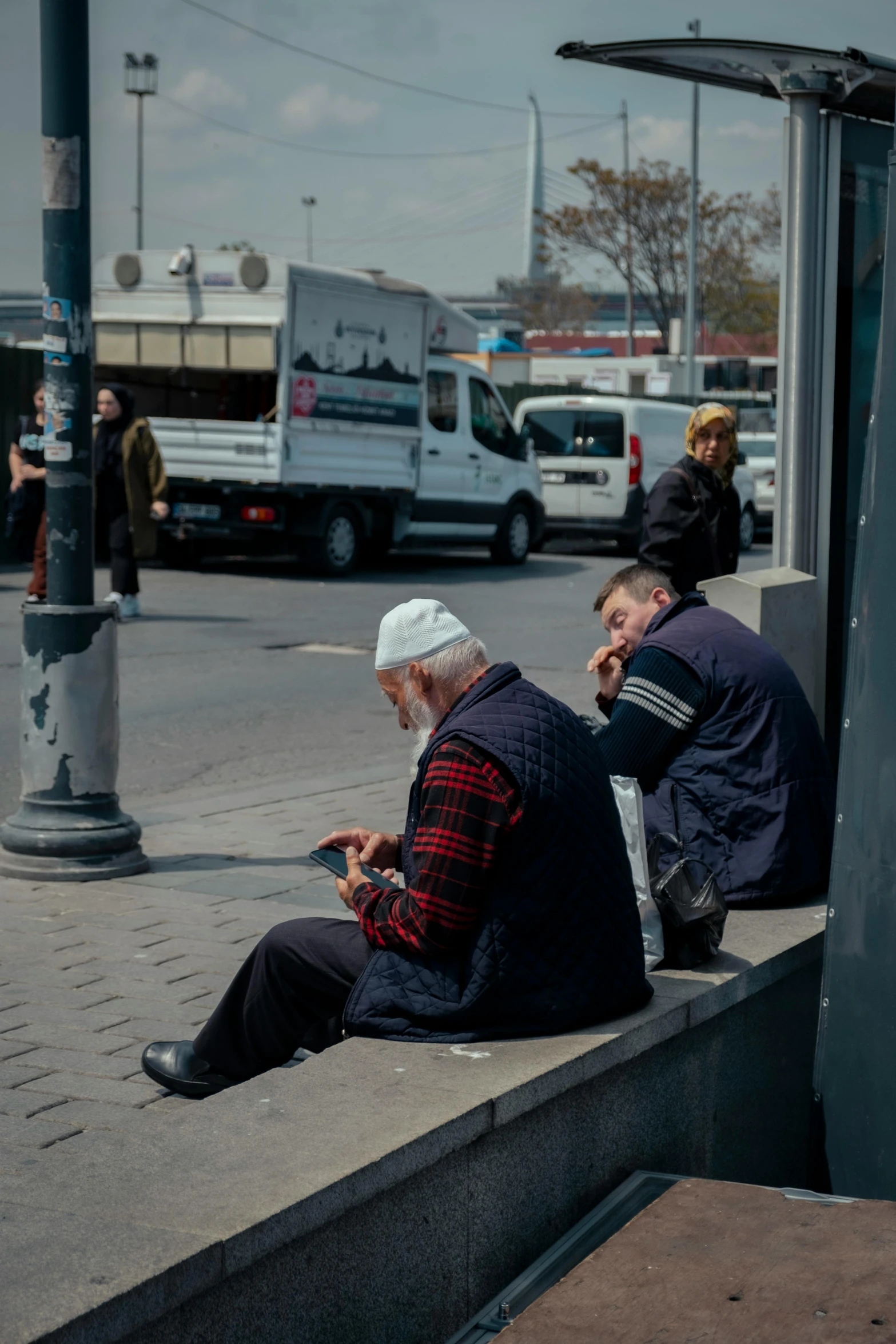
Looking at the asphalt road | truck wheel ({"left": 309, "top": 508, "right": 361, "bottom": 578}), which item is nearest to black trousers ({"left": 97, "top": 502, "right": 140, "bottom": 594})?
the asphalt road

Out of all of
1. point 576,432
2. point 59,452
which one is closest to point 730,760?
point 59,452

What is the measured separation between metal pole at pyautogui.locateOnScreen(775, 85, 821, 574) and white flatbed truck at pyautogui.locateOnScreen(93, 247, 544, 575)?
11.7 m

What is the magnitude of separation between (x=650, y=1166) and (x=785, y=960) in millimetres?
678

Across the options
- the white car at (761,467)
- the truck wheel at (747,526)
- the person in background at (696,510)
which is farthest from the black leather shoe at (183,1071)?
the white car at (761,467)

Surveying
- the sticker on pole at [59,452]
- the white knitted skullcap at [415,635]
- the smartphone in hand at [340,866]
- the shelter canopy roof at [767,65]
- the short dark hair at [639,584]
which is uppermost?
the shelter canopy roof at [767,65]

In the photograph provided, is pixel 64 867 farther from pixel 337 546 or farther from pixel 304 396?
pixel 337 546

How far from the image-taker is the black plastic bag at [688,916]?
3617mm

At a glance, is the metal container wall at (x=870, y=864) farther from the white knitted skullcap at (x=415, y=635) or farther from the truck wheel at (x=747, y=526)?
the truck wheel at (x=747, y=526)

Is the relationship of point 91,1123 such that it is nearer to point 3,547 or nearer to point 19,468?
point 19,468

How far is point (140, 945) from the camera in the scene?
518cm

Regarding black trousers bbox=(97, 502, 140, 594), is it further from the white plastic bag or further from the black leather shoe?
the white plastic bag

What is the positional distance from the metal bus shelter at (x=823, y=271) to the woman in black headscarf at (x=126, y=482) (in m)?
8.11

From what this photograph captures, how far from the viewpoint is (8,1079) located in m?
4.00

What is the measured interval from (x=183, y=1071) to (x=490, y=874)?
111 cm
